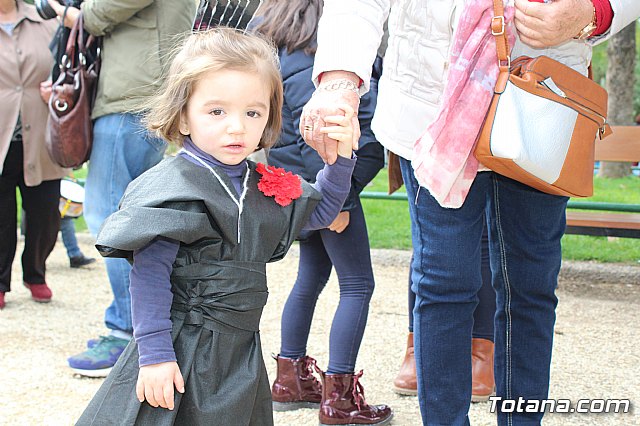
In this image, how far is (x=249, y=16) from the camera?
3160 millimetres

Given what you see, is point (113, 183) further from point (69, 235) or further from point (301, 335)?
point (69, 235)

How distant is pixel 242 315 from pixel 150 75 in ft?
5.93

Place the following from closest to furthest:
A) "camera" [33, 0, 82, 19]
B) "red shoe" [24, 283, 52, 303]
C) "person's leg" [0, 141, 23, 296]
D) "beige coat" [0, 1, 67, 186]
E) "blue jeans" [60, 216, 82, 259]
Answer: "camera" [33, 0, 82, 19] < "beige coat" [0, 1, 67, 186] < "person's leg" [0, 141, 23, 296] < "red shoe" [24, 283, 52, 303] < "blue jeans" [60, 216, 82, 259]

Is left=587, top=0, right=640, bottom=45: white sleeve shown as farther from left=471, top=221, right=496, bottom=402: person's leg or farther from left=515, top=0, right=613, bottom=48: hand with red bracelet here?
left=471, top=221, right=496, bottom=402: person's leg

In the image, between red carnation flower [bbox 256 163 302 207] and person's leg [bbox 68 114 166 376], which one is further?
person's leg [bbox 68 114 166 376]

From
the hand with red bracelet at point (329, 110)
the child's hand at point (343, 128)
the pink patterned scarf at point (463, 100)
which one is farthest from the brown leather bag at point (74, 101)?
the pink patterned scarf at point (463, 100)

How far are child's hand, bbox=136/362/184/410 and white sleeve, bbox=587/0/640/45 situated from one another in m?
1.35

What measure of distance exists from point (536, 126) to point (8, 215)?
12.5ft

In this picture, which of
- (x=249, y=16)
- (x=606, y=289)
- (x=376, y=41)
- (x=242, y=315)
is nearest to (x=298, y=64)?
(x=249, y=16)

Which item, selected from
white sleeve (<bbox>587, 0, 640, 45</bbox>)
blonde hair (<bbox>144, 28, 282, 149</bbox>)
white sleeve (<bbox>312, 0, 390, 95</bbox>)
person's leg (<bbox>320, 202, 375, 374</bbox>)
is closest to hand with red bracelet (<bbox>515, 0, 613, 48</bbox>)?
white sleeve (<bbox>587, 0, 640, 45</bbox>)

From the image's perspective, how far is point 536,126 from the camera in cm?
186

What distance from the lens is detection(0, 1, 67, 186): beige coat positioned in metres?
4.50

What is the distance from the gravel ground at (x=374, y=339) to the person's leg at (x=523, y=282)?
30.9 inches

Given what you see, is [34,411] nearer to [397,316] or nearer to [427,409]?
[427,409]
